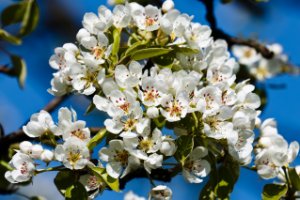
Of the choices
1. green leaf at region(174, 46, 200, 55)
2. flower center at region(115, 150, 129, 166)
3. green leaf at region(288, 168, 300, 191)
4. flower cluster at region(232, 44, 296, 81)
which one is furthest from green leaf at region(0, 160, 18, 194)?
A: flower cluster at region(232, 44, 296, 81)

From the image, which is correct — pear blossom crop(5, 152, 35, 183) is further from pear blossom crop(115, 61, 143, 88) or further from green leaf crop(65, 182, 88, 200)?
pear blossom crop(115, 61, 143, 88)

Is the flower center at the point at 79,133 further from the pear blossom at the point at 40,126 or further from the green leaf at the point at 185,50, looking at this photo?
the green leaf at the point at 185,50

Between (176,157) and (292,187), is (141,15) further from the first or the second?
(292,187)

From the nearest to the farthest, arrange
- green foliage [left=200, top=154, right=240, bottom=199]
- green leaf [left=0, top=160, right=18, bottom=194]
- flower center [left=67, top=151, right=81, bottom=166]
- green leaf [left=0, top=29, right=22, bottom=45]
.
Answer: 1. flower center [left=67, top=151, right=81, bottom=166]
2. green foliage [left=200, top=154, right=240, bottom=199]
3. green leaf [left=0, top=160, right=18, bottom=194]
4. green leaf [left=0, top=29, right=22, bottom=45]

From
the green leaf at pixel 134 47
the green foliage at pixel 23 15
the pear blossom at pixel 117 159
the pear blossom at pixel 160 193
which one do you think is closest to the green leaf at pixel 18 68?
the green foliage at pixel 23 15

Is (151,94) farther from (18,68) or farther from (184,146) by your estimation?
(18,68)

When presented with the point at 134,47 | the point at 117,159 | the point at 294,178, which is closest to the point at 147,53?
the point at 134,47

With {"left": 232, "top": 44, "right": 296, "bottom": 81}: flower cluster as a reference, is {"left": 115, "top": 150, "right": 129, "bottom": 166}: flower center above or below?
below
